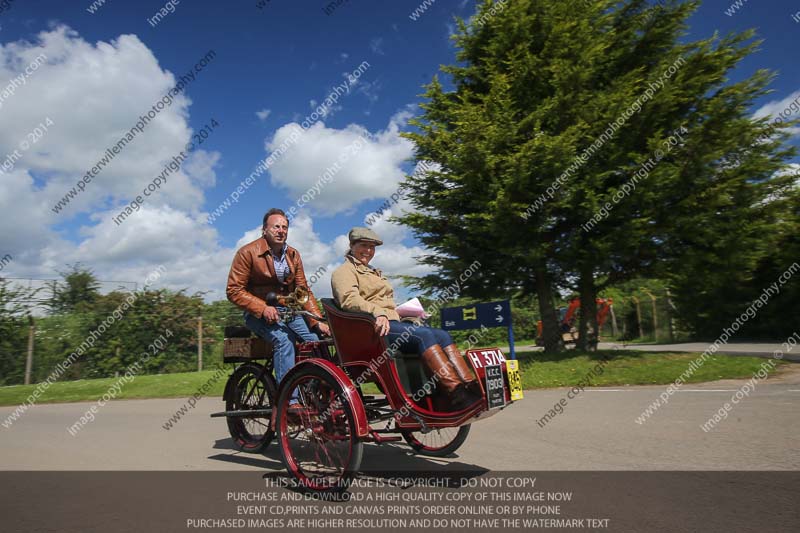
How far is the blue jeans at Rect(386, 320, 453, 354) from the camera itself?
381 centimetres

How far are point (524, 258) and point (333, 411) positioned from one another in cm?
872

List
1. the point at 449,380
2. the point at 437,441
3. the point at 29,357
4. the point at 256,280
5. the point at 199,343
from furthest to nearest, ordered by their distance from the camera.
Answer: the point at 199,343, the point at 29,357, the point at 437,441, the point at 256,280, the point at 449,380

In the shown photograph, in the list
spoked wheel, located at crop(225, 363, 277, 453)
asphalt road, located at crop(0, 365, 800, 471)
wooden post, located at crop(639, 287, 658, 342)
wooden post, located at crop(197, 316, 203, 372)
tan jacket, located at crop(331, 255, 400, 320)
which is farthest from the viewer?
wooden post, located at crop(639, 287, 658, 342)

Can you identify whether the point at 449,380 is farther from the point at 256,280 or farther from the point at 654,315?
the point at 654,315

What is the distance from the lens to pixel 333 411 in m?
3.64

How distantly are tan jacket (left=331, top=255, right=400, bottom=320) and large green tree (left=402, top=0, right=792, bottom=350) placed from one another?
23.6 feet

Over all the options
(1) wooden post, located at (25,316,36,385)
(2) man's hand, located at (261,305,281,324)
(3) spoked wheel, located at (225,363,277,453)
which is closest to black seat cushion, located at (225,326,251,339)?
(3) spoked wheel, located at (225,363,277,453)

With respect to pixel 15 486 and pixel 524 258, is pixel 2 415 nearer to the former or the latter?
pixel 15 486

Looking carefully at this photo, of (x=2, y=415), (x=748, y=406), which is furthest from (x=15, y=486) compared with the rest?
(x=748, y=406)

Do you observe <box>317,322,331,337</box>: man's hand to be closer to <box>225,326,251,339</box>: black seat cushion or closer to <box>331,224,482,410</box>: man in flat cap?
<box>331,224,482,410</box>: man in flat cap

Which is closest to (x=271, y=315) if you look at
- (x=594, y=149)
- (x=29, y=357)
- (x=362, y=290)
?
(x=362, y=290)

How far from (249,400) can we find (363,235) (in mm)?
2172

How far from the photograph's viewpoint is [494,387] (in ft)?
11.3

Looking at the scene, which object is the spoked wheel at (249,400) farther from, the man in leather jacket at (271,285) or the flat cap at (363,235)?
the flat cap at (363,235)
